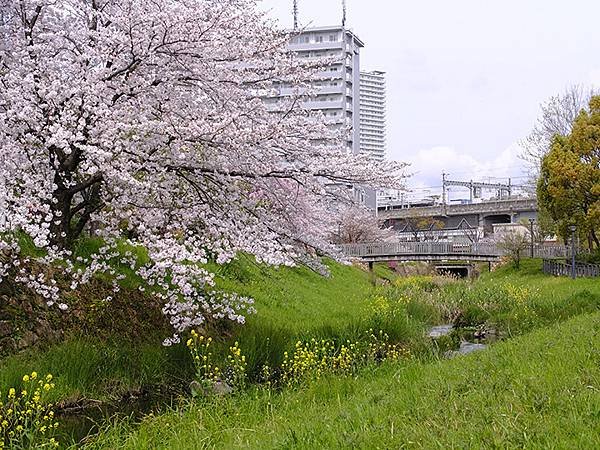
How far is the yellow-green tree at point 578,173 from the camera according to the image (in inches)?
1077

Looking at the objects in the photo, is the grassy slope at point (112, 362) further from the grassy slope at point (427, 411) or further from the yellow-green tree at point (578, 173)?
the yellow-green tree at point (578, 173)

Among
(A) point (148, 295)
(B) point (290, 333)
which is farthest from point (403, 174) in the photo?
(A) point (148, 295)

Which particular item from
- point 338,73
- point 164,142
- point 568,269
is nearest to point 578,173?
point 568,269

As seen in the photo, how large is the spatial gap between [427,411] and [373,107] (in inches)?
3747

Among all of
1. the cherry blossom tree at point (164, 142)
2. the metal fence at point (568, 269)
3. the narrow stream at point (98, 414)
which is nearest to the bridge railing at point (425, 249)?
the metal fence at point (568, 269)

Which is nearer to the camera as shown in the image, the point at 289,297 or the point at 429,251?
the point at 289,297

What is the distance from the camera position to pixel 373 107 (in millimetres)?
97688

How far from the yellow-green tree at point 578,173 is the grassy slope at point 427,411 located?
20837mm

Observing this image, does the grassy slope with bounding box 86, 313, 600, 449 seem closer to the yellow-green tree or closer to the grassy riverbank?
the grassy riverbank

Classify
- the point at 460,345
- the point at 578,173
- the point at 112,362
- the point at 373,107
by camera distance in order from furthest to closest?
the point at 373,107 → the point at 578,173 → the point at 460,345 → the point at 112,362

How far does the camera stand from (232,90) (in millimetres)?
9328

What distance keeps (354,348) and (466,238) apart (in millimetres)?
57150

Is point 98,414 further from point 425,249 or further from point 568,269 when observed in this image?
point 425,249

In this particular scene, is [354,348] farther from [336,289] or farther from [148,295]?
[336,289]
